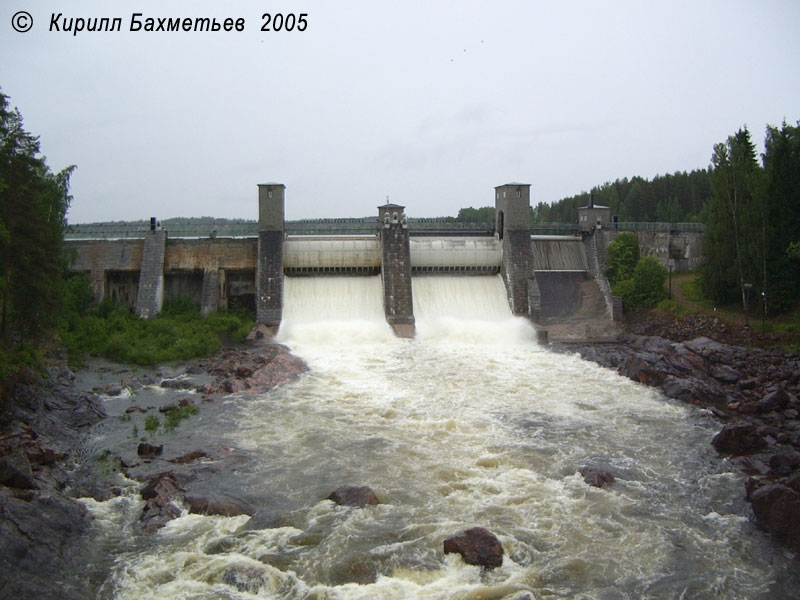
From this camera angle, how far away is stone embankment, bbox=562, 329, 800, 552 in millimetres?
12328

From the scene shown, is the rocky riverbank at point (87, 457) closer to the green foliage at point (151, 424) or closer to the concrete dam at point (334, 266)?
the green foliage at point (151, 424)

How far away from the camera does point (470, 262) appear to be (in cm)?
3359

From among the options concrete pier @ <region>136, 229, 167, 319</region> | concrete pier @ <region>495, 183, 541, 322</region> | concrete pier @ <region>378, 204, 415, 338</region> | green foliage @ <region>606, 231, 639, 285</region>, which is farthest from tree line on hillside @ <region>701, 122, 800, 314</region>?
concrete pier @ <region>136, 229, 167, 319</region>

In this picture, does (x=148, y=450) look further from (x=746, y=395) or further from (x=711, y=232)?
(x=711, y=232)

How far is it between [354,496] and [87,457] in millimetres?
6589

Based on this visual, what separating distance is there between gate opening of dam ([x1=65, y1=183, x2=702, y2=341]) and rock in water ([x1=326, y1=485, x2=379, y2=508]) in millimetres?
16758

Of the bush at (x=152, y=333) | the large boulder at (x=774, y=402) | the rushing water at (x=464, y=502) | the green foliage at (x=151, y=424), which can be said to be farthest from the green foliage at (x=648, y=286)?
the green foliage at (x=151, y=424)

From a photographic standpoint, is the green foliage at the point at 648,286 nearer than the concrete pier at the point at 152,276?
No

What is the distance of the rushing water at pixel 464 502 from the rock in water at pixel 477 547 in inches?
6.2

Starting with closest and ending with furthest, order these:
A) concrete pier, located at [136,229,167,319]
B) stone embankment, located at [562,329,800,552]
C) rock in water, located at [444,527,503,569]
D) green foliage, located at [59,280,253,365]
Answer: rock in water, located at [444,527,503,569]
stone embankment, located at [562,329,800,552]
green foliage, located at [59,280,253,365]
concrete pier, located at [136,229,167,319]

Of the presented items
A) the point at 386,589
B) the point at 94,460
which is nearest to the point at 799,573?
the point at 386,589

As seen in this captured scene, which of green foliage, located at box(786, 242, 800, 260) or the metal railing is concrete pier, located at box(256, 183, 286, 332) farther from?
green foliage, located at box(786, 242, 800, 260)

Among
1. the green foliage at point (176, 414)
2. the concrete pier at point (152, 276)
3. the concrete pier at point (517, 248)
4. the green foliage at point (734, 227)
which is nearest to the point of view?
the green foliage at point (176, 414)

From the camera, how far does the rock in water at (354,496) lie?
12875 millimetres
